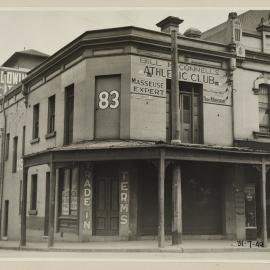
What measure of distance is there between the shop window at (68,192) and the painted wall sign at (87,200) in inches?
22.8

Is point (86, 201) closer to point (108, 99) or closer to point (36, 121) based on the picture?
point (108, 99)

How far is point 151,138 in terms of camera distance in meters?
18.1

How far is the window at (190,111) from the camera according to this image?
63.7 ft

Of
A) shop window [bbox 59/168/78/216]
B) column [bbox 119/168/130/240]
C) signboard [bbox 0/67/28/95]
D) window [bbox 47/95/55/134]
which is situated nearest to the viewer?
column [bbox 119/168/130/240]

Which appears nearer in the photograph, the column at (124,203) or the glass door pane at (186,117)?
the column at (124,203)

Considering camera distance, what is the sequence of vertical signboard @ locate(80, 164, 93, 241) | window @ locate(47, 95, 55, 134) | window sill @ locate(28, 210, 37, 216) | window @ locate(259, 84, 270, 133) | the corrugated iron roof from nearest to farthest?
the corrugated iron roof
vertical signboard @ locate(80, 164, 93, 241)
window @ locate(259, 84, 270, 133)
window @ locate(47, 95, 55, 134)
window sill @ locate(28, 210, 37, 216)

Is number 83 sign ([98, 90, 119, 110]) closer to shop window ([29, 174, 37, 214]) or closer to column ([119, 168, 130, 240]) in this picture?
column ([119, 168, 130, 240])

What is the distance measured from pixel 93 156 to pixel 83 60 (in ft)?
13.5

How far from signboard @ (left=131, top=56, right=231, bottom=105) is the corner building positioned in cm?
4

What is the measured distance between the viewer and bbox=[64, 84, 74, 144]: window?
66.1 feet

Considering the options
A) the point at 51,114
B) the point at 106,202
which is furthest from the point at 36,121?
the point at 106,202

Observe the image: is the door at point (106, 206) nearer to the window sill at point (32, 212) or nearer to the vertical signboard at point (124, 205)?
the vertical signboard at point (124, 205)

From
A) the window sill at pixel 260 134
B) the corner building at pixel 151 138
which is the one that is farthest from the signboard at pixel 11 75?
the window sill at pixel 260 134

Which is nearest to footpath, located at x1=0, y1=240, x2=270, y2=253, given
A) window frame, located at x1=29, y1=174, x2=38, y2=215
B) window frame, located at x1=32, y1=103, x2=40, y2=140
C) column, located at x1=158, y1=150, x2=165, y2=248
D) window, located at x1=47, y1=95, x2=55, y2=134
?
column, located at x1=158, y1=150, x2=165, y2=248
